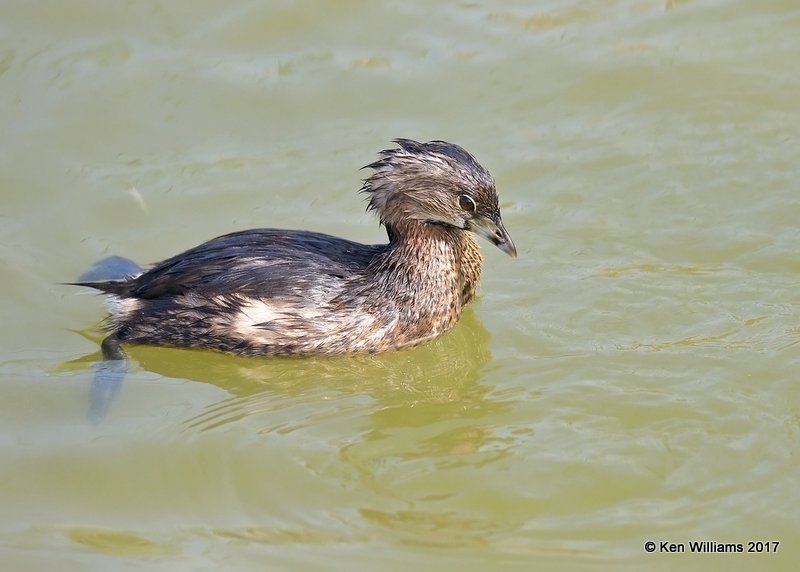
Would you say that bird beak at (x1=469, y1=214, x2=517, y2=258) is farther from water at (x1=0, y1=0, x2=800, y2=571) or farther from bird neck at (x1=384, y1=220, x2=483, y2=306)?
water at (x1=0, y1=0, x2=800, y2=571)

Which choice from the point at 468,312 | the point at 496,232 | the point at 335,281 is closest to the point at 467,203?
the point at 496,232

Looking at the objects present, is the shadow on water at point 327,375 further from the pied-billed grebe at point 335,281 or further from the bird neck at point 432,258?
the bird neck at point 432,258

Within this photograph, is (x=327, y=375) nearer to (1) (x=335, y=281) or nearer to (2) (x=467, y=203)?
(1) (x=335, y=281)

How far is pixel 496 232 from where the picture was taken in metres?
7.67

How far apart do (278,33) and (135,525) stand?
583cm

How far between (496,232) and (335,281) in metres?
1.03

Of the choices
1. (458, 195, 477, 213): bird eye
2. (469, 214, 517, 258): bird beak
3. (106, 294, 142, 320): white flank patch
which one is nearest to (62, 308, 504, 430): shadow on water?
(106, 294, 142, 320): white flank patch

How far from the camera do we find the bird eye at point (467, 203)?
7.65 meters

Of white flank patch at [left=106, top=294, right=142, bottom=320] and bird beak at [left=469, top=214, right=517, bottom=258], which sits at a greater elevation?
bird beak at [left=469, top=214, right=517, bottom=258]

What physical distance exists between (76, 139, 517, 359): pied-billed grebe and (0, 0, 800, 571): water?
174 millimetres

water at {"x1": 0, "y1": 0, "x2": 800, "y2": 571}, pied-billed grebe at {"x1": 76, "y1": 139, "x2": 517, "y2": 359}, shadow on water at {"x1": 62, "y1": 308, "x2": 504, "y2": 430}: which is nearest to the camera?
water at {"x1": 0, "y1": 0, "x2": 800, "y2": 571}

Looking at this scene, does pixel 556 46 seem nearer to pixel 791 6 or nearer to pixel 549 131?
pixel 549 131

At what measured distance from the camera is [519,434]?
673cm

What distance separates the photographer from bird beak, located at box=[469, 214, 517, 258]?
25.1ft
